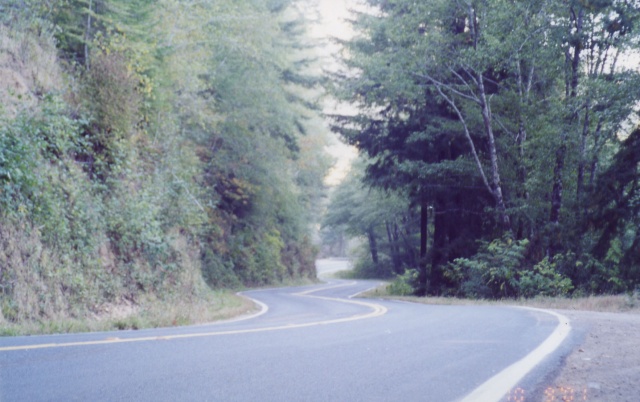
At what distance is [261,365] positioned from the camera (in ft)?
15.8

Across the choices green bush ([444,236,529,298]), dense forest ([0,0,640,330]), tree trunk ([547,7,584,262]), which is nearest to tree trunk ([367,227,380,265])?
dense forest ([0,0,640,330])

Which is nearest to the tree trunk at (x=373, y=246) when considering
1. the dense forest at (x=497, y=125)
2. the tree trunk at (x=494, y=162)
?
the dense forest at (x=497, y=125)

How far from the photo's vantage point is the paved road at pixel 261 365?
153 inches

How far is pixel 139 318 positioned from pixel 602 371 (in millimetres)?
7710

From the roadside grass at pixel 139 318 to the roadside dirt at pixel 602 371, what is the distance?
6.68 meters

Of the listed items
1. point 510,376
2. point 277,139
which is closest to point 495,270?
point 277,139

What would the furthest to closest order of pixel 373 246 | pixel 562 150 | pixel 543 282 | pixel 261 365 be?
1. pixel 373 246
2. pixel 562 150
3. pixel 543 282
4. pixel 261 365

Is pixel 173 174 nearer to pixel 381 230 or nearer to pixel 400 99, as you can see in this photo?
pixel 400 99

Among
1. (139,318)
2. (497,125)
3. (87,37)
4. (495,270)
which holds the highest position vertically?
(87,37)

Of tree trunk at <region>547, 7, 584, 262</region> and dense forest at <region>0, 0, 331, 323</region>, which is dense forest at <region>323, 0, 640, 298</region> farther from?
dense forest at <region>0, 0, 331, 323</region>

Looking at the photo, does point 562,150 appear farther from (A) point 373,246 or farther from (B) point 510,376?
(A) point 373,246

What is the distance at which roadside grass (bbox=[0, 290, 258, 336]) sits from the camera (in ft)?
26.8

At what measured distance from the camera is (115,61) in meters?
14.5

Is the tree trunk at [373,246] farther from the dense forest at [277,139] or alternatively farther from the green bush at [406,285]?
the green bush at [406,285]
